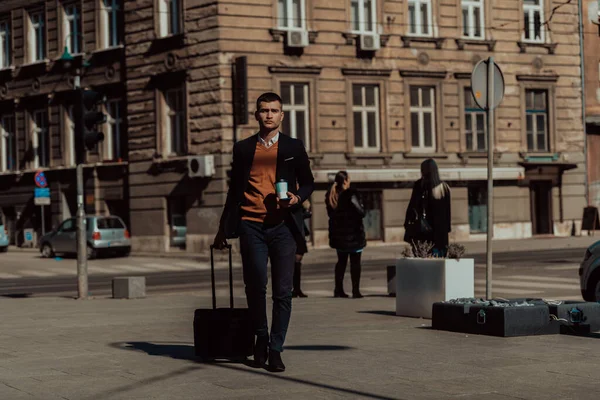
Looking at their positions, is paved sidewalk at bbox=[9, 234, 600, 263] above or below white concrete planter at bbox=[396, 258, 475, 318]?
below

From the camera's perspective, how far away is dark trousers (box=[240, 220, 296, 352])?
30.1 feet

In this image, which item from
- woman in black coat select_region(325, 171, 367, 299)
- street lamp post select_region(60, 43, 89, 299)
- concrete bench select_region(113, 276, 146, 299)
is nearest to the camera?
woman in black coat select_region(325, 171, 367, 299)

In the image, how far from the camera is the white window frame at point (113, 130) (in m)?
→ 40.6

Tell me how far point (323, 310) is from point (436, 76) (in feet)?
84.2

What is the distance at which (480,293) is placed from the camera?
18.0 metres

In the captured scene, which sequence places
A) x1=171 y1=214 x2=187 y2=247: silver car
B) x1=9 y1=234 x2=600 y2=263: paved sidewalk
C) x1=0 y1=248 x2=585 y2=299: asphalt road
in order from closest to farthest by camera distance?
x1=0 y1=248 x2=585 y2=299: asphalt road < x1=9 y1=234 x2=600 y2=263: paved sidewalk < x1=171 y1=214 x2=187 y2=247: silver car

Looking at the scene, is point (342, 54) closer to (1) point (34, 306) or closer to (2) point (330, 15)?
(2) point (330, 15)

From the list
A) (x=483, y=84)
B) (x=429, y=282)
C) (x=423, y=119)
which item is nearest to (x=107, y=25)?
(x=423, y=119)

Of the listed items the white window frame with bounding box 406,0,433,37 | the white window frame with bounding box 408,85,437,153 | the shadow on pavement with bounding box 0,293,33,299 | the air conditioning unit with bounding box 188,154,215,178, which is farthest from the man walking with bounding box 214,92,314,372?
the white window frame with bounding box 406,0,433,37

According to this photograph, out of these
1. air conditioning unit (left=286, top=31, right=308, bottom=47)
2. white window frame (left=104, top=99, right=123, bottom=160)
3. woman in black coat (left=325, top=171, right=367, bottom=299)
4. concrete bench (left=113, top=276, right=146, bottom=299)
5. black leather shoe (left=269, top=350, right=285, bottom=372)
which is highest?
air conditioning unit (left=286, top=31, right=308, bottom=47)

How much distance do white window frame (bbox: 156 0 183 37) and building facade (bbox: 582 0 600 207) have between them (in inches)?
558

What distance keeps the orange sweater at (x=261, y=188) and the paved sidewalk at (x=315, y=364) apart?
1.13 meters

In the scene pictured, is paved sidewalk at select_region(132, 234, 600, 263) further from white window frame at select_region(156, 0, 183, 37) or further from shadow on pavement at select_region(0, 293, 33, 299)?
shadow on pavement at select_region(0, 293, 33, 299)

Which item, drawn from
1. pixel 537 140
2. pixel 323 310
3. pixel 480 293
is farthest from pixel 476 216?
pixel 323 310
